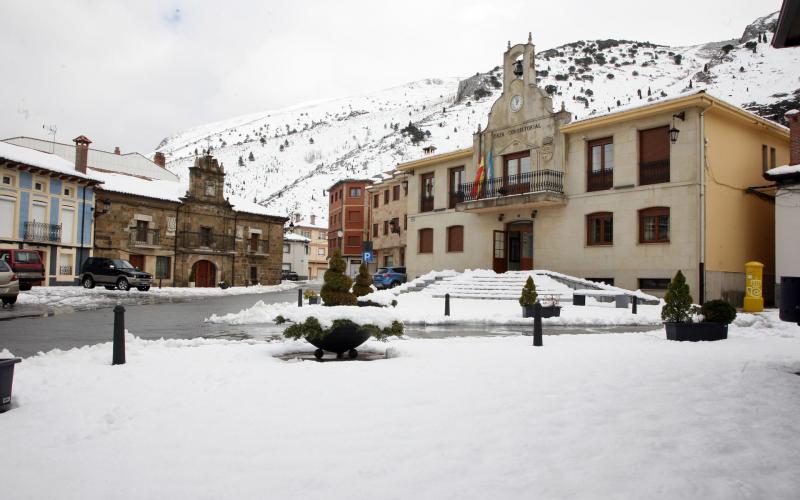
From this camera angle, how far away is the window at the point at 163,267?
38.3 metres

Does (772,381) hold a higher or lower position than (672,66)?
lower

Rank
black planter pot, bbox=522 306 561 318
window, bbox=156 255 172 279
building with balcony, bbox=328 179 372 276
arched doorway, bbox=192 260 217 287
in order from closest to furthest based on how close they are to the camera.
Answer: black planter pot, bbox=522 306 561 318 → window, bbox=156 255 172 279 → arched doorway, bbox=192 260 217 287 → building with balcony, bbox=328 179 372 276

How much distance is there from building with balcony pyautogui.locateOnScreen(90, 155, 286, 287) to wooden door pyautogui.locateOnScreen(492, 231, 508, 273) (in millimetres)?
21992

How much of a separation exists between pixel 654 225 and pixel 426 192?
1424 centimetres

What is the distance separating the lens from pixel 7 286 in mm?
17219

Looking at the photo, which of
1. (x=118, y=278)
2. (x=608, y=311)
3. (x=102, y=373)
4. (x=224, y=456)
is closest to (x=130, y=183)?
(x=118, y=278)

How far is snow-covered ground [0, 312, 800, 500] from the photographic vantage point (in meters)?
3.29

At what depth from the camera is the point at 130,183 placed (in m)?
38.2

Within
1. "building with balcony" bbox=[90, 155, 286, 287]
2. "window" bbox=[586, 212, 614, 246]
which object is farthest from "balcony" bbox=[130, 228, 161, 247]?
"window" bbox=[586, 212, 614, 246]

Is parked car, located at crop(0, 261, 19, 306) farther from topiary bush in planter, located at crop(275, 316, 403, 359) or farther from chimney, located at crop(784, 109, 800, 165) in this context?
chimney, located at crop(784, 109, 800, 165)

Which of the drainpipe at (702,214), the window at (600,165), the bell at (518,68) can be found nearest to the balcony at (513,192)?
the window at (600,165)

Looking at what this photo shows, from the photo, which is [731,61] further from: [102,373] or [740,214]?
[102,373]

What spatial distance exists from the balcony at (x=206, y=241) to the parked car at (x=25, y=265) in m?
14.8

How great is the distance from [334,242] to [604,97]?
75560 mm
